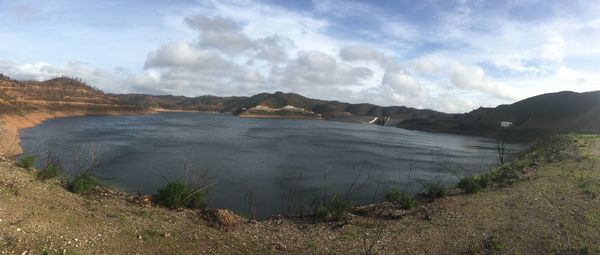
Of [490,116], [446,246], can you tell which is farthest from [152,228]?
[490,116]

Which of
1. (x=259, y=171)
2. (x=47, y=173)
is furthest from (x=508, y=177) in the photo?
(x=47, y=173)

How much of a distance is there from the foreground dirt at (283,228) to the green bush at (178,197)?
579 millimetres

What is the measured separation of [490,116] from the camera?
119062 millimetres

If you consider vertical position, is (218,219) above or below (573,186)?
below

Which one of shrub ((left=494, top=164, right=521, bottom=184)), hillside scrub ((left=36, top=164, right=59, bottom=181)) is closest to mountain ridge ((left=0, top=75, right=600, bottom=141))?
shrub ((left=494, top=164, right=521, bottom=184))

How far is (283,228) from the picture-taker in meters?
12.0

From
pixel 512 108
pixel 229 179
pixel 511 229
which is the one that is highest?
pixel 512 108

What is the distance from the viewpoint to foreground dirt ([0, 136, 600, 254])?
8.59 metres

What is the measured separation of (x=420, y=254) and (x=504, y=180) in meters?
9.58

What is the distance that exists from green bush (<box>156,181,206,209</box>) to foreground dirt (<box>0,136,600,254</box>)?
579 mm

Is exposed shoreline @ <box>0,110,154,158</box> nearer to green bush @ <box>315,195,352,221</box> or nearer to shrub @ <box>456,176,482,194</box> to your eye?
green bush @ <box>315,195,352,221</box>

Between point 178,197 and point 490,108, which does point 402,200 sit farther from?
point 490,108

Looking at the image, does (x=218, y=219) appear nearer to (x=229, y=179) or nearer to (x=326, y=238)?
(x=326, y=238)

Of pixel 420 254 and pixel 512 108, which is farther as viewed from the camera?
pixel 512 108
